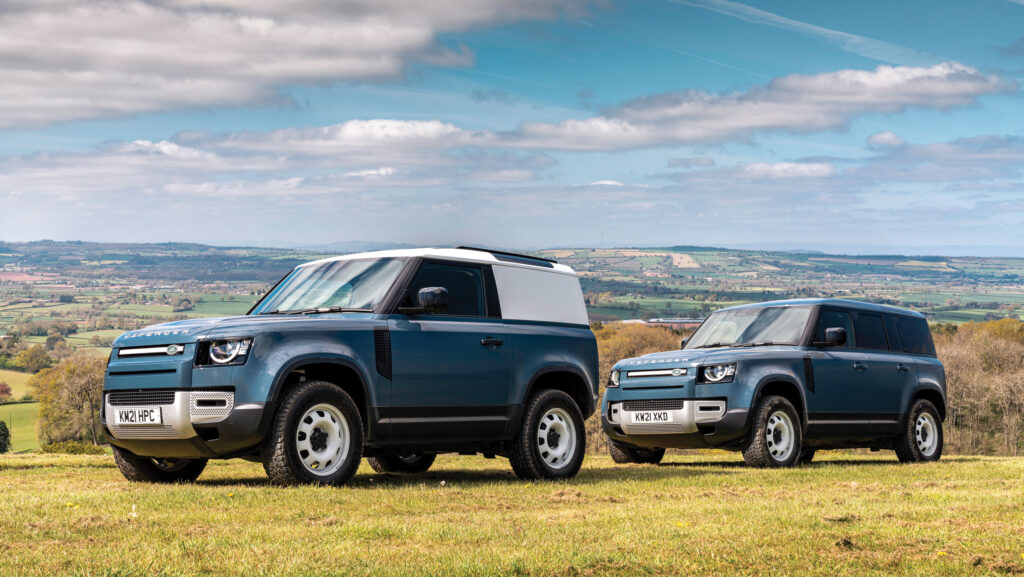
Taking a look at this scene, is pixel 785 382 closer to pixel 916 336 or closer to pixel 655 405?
pixel 655 405

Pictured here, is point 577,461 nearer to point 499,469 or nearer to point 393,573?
point 499,469

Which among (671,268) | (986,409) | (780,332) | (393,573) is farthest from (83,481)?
(671,268)

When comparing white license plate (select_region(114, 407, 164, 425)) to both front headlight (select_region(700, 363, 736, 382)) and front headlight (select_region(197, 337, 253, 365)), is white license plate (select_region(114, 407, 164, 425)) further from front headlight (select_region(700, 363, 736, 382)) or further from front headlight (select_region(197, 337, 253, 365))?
front headlight (select_region(700, 363, 736, 382))

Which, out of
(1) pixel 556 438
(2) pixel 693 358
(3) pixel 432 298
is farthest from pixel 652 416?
(3) pixel 432 298

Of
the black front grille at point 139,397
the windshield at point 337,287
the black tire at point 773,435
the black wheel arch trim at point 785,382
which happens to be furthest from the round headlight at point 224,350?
the black tire at point 773,435

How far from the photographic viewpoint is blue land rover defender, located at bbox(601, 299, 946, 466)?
1420cm

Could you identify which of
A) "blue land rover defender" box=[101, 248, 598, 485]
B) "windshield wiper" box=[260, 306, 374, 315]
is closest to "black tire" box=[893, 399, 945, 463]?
"blue land rover defender" box=[101, 248, 598, 485]

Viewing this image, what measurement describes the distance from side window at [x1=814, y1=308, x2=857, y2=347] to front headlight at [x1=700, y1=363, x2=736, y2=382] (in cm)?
215

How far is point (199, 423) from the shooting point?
942 centimetres

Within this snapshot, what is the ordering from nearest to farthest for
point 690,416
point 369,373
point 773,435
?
point 369,373, point 690,416, point 773,435

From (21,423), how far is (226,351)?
88.9 m

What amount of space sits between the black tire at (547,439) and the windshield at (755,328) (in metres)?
4.11

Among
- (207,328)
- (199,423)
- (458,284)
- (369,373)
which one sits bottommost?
(199,423)

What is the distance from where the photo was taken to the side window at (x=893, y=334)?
17234 mm
